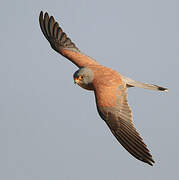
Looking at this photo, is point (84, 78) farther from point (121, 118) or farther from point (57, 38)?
point (57, 38)

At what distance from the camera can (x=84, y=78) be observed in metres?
11.4

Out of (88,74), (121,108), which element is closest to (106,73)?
(88,74)

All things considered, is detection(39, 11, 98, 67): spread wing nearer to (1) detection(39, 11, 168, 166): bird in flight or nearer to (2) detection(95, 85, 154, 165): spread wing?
(1) detection(39, 11, 168, 166): bird in flight

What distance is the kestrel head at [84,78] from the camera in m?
11.4

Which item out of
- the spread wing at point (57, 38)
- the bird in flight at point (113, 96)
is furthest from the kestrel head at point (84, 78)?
the spread wing at point (57, 38)

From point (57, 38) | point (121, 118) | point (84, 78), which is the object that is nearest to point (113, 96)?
point (121, 118)

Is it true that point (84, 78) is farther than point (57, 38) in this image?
No

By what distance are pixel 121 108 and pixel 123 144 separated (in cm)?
95

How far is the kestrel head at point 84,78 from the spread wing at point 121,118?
0.40 m

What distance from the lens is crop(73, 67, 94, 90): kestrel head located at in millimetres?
11430

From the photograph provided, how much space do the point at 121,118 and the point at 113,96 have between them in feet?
2.12

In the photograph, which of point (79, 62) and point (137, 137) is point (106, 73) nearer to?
point (79, 62)

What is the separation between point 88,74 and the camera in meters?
11.5

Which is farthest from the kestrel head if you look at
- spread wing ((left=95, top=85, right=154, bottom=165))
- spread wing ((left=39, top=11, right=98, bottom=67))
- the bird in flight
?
spread wing ((left=39, top=11, right=98, bottom=67))
